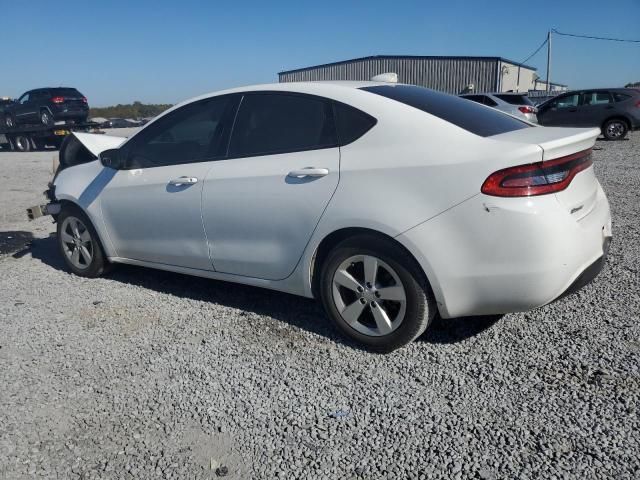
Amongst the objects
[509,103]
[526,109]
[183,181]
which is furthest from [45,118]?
[183,181]

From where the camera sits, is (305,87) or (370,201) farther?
(305,87)

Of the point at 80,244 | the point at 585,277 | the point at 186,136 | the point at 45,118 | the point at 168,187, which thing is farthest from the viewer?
the point at 45,118

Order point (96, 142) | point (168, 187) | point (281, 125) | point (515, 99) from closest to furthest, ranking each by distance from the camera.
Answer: point (281, 125) < point (168, 187) < point (96, 142) < point (515, 99)

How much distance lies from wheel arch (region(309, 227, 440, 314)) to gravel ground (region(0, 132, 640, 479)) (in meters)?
0.40

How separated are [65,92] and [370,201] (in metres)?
21.0

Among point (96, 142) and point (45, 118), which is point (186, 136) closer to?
point (96, 142)

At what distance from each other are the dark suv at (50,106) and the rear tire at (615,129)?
1837 cm

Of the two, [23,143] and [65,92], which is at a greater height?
[65,92]

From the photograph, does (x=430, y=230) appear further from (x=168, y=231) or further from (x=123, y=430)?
(x=168, y=231)

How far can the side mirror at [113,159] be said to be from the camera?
4.34 meters

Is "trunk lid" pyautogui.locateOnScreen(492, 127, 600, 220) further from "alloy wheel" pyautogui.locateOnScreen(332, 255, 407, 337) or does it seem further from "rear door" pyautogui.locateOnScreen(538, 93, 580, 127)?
"rear door" pyautogui.locateOnScreen(538, 93, 580, 127)

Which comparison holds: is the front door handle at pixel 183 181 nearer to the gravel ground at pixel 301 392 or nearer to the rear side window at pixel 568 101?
the gravel ground at pixel 301 392

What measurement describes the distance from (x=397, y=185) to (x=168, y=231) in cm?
194

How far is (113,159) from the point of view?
4.36m
